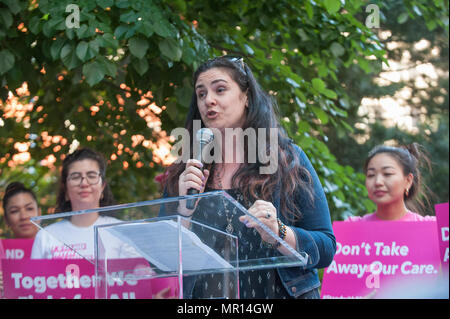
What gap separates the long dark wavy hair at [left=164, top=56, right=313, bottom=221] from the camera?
2.64 metres

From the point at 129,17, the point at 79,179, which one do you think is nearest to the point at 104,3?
the point at 129,17

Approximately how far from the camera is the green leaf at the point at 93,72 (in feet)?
12.5

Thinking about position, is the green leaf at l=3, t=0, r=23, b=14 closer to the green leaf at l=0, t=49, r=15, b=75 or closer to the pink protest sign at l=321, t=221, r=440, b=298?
the green leaf at l=0, t=49, r=15, b=75

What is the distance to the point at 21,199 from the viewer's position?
212 inches

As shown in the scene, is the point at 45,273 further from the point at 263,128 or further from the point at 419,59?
the point at 419,59

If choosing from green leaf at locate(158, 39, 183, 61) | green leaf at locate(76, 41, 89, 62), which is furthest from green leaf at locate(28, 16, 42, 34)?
green leaf at locate(158, 39, 183, 61)

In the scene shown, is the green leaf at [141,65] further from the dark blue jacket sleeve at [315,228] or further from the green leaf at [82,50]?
the dark blue jacket sleeve at [315,228]

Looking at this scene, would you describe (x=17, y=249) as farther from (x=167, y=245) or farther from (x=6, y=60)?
(x=167, y=245)

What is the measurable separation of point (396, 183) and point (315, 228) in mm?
1804

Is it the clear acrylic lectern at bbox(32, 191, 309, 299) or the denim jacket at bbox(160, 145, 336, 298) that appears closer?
the clear acrylic lectern at bbox(32, 191, 309, 299)

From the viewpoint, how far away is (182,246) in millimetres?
2027

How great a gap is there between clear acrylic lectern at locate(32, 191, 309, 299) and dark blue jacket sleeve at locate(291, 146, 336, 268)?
0.31 m

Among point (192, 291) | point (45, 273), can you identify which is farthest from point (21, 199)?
point (192, 291)

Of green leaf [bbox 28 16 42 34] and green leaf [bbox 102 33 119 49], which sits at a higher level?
green leaf [bbox 28 16 42 34]
